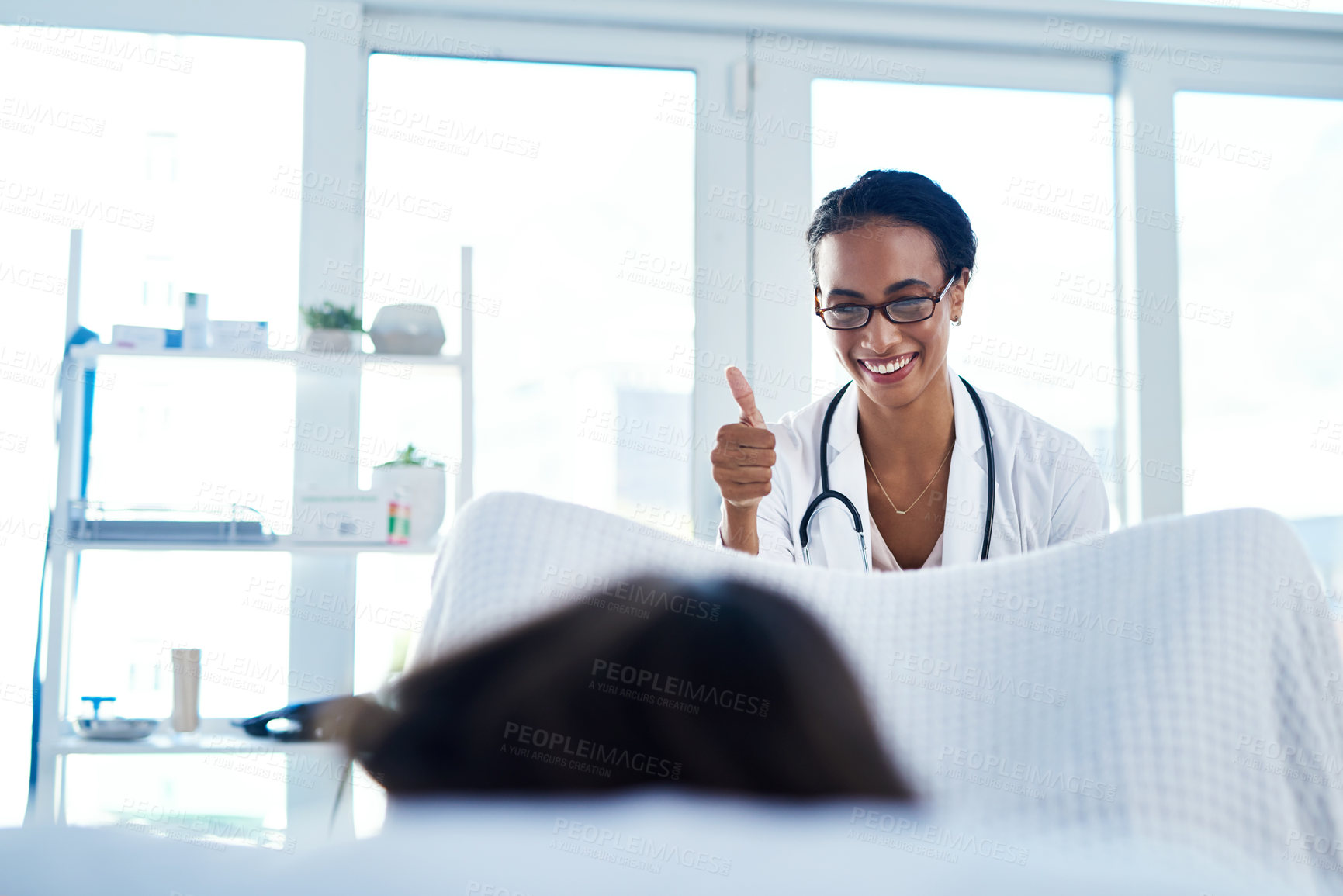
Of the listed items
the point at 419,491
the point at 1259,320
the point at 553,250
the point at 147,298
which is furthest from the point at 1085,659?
the point at 1259,320

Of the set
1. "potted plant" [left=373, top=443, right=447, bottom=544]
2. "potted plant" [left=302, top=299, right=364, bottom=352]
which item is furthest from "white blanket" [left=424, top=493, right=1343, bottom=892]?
"potted plant" [left=302, top=299, right=364, bottom=352]

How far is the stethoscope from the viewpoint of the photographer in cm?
149

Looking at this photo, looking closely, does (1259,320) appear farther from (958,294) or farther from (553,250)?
(553,250)

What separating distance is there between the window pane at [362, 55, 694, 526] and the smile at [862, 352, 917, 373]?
1.13 metres

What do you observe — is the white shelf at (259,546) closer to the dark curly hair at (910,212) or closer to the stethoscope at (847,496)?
the stethoscope at (847,496)

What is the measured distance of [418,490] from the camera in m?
2.23

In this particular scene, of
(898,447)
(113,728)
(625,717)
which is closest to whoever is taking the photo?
(625,717)

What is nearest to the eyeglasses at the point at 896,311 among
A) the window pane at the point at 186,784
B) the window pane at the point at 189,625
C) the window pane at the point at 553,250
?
the window pane at the point at 553,250

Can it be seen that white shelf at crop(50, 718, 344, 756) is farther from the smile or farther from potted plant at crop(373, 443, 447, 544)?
the smile

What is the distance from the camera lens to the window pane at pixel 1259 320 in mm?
2867

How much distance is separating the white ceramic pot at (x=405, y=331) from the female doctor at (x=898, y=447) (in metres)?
0.96

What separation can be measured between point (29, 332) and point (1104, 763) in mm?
2727

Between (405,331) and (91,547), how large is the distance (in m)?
0.78

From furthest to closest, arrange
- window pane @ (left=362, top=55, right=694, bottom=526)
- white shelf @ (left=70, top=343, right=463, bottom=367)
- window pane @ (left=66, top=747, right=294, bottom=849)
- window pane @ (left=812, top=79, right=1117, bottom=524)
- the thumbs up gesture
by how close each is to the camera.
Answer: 1. window pane @ (left=812, top=79, right=1117, bottom=524)
2. window pane @ (left=362, top=55, right=694, bottom=526)
3. window pane @ (left=66, top=747, right=294, bottom=849)
4. white shelf @ (left=70, top=343, right=463, bottom=367)
5. the thumbs up gesture
